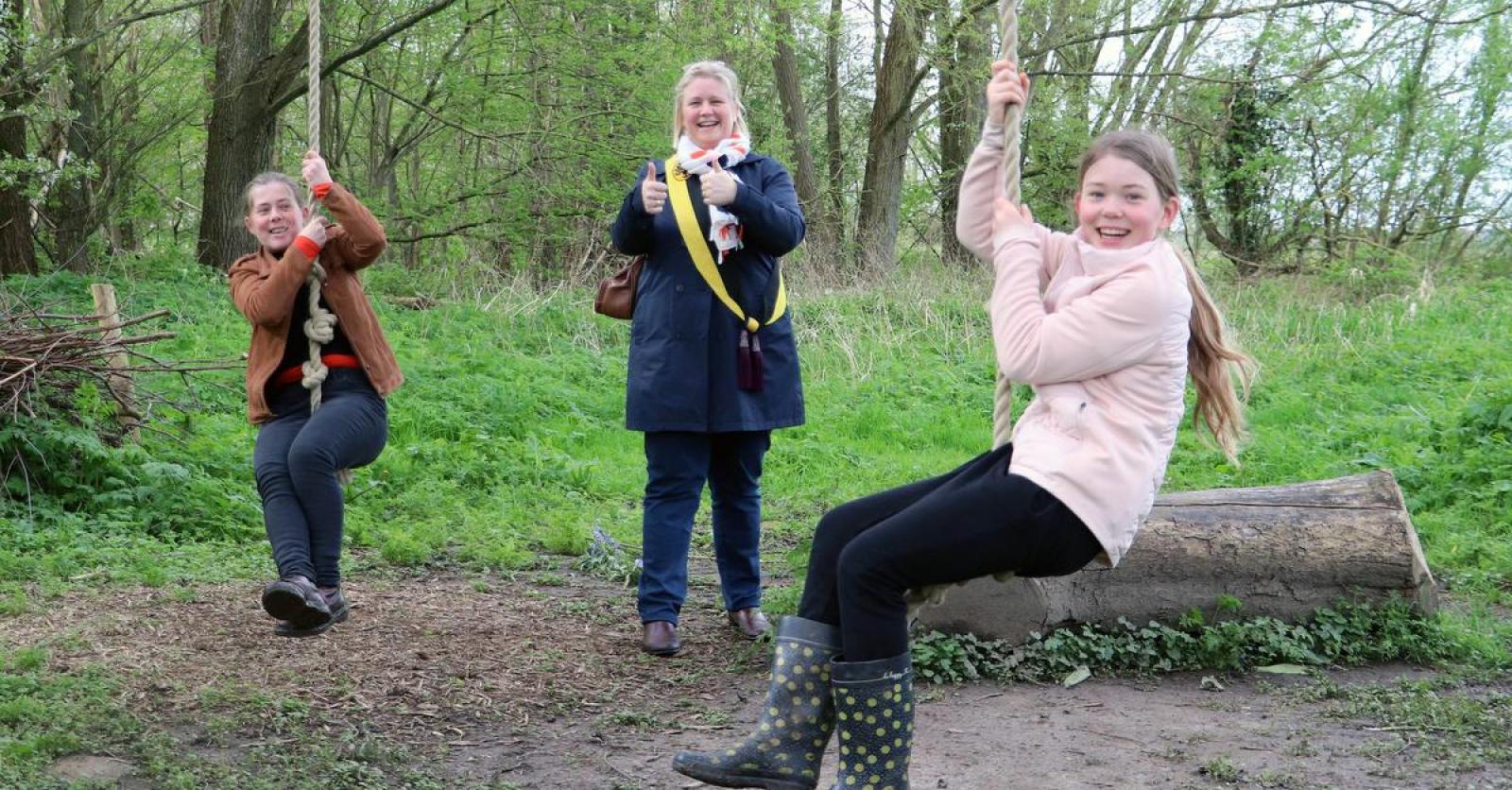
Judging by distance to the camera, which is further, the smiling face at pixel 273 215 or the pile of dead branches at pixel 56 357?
the pile of dead branches at pixel 56 357

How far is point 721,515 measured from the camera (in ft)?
16.8

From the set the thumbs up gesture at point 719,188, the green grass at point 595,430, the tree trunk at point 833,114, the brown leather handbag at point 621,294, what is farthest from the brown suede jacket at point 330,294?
the tree trunk at point 833,114

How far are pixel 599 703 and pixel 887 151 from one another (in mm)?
14427

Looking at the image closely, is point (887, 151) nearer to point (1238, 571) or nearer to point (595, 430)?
point (595, 430)

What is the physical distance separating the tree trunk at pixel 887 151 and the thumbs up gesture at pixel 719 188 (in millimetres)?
12855

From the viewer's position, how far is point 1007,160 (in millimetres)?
3301

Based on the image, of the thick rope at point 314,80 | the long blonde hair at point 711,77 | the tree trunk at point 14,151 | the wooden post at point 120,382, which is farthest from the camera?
the tree trunk at point 14,151

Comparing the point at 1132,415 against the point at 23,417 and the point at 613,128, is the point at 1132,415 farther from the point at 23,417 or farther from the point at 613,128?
the point at 613,128

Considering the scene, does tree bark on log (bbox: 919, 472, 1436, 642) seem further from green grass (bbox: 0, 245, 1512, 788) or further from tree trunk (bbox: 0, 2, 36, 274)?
tree trunk (bbox: 0, 2, 36, 274)

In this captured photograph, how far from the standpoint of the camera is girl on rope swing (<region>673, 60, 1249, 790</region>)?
2.96 meters

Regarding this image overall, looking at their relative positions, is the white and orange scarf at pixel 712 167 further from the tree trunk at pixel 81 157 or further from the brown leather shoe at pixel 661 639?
the tree trunk at pixel 81 157

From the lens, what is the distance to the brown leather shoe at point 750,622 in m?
5.25

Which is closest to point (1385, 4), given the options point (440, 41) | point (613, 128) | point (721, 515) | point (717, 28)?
point (717, 28)

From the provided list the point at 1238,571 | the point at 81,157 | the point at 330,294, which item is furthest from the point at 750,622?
the point at 81,157
